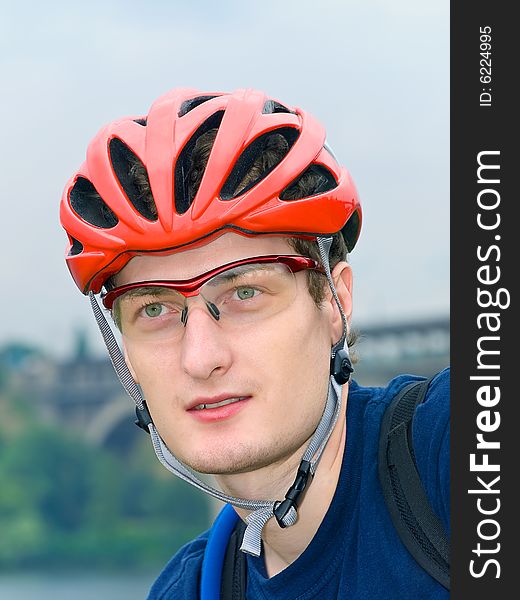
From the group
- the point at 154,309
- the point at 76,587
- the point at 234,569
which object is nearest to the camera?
the point at 154,309

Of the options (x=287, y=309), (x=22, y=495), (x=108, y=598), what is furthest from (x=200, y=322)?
(x=22, y=495)

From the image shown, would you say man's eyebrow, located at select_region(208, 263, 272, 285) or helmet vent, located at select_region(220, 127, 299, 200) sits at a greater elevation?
helmet vent, located at select_region(220, 127, 299, 200)

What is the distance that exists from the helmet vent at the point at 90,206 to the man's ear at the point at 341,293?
0.83 m

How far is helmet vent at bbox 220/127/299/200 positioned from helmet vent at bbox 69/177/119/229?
45 centimetres

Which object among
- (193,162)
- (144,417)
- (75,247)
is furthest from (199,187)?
(144,417)

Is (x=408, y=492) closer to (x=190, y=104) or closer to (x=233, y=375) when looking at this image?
(x=233, y=375)

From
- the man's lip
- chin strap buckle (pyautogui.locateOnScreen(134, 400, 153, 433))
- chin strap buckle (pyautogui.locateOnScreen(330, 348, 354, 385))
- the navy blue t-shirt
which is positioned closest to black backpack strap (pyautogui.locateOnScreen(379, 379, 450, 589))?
→ the navy blue t-shirt

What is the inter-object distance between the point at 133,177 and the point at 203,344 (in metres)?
0.77

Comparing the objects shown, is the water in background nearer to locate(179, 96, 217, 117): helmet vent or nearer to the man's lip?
locate(179, 96, 217, 117): helmet vent

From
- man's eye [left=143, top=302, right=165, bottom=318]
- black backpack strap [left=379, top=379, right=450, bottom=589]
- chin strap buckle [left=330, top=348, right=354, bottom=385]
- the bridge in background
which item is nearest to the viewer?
black backpack strap [left=379, top=379, right=450, bottom=589]

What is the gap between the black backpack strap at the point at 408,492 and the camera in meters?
3.56

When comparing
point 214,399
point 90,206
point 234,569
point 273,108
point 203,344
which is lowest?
point 234,569

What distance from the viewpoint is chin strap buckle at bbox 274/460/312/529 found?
3.97 m

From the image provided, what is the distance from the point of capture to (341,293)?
435 centimetres
